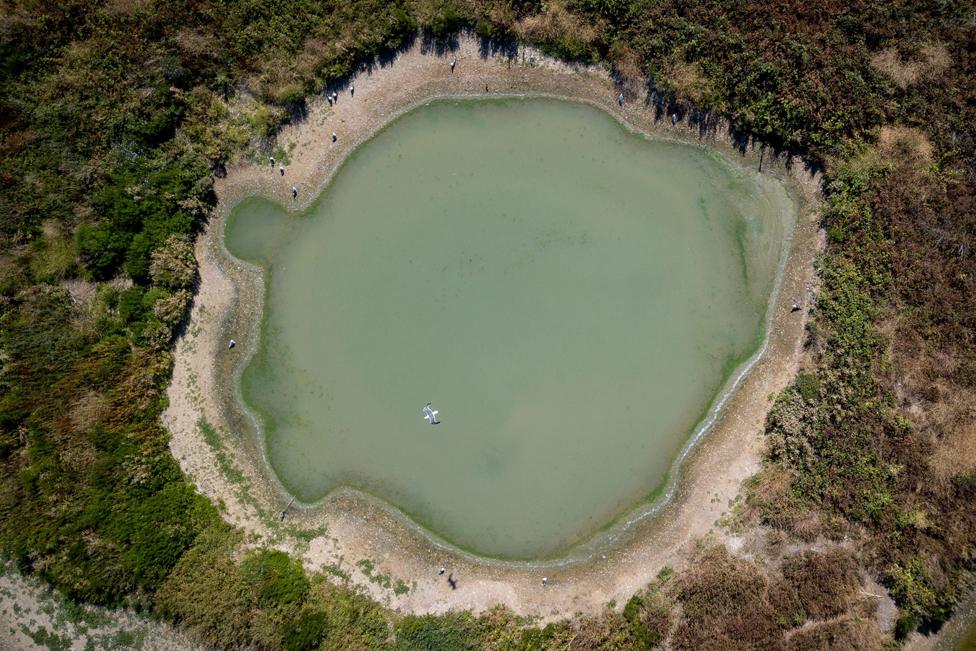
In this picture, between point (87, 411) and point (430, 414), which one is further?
point (430, 414)

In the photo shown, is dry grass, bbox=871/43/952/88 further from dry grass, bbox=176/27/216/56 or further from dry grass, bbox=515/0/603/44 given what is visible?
dry grass, bbox=176/27/216/56

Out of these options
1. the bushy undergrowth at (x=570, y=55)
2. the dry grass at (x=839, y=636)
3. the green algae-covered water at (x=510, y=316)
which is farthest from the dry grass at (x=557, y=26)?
the dry grass at (x=839, y=636)

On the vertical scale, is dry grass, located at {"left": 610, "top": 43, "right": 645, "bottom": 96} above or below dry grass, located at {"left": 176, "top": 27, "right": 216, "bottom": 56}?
above

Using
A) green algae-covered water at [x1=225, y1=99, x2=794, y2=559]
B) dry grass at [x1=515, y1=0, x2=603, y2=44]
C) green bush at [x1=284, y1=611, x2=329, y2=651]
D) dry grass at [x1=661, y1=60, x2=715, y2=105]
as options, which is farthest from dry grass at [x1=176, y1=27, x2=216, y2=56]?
green bush at [x1=284, y1=611, x2=329, y2=651]

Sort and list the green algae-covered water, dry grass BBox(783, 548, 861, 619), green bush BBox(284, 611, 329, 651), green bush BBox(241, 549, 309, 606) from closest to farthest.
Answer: green bush BBox(284, 611, 329, 651) → green bush BBox(241, 549, 309, 606) → dry grass BBox(783, 548, 861, 619) → the green algae-covered water

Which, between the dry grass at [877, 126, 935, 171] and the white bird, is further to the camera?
the white bird

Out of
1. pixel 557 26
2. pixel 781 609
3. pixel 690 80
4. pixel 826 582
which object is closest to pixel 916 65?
pixel 690 80

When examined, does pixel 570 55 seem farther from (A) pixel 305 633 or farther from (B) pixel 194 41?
(A) pixel 305 633

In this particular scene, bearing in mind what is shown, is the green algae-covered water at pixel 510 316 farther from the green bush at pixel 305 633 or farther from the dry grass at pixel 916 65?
the dry grass at pixel 916 65
